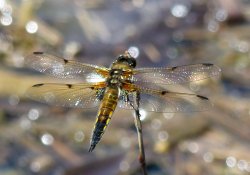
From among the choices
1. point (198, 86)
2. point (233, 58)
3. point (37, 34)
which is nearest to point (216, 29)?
point (233, 58)

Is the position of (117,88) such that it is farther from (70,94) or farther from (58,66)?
(58,66)

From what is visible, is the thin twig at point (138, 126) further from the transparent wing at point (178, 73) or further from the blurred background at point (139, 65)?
the blurred background at point (139, 65)

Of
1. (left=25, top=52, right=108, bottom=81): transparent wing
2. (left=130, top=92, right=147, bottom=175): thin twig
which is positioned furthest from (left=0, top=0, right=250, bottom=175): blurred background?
(left=130, top=92, right=147, bottom=175): thin twig

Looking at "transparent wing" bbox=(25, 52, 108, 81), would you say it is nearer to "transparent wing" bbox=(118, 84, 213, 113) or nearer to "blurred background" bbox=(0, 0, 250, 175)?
"transparent wing" bbox=(118, 84, 213, 113)

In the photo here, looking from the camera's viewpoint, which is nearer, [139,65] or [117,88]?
[117,88]

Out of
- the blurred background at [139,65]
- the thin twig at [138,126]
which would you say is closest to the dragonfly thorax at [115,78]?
the thin twig at [138,126]

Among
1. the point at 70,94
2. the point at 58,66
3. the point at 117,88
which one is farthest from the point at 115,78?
the point at 58,66
